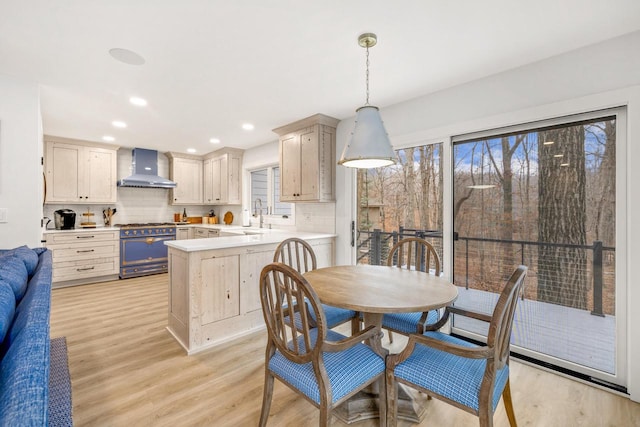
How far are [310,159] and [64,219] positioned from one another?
4.22 m

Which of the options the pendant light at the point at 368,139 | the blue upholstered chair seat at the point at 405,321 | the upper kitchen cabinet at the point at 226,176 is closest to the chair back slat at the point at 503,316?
the blue upholstered chair seat at the point at 405,321

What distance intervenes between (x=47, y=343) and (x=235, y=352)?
1.94 m

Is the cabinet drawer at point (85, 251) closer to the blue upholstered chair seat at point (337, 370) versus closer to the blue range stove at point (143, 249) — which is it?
the blue range stove at point (143, 249)

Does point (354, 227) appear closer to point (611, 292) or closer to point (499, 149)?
point (499, 149)

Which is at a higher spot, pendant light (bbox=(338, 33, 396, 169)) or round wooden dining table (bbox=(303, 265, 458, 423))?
pendant light (bbox=(338, 33, 396, 169))

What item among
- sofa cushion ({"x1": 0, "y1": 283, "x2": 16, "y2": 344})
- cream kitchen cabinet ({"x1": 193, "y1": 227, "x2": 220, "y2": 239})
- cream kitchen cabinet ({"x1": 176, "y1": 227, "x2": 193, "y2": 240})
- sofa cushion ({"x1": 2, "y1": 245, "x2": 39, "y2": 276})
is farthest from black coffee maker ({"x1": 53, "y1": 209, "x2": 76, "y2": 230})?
sofa cushion ({"x1": 0, "y1": 283, "x2": 16, "y2": 344})

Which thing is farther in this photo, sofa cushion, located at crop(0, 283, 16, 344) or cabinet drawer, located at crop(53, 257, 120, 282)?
cabinet drawer, located at crop(53, 257, 120, 282)

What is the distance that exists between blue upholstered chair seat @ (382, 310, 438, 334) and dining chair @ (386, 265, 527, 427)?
41 centimetres

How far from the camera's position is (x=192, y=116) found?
3.76m

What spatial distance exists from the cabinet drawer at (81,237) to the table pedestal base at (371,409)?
4.89 metres

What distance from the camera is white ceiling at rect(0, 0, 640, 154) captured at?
1791 mm

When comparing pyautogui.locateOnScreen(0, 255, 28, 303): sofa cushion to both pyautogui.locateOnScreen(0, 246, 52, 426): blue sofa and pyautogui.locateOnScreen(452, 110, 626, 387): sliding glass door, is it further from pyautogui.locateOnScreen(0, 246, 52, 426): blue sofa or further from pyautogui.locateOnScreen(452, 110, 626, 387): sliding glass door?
pyautogui.locateOnScreen(452, 110, 626, 387): sliding glass door

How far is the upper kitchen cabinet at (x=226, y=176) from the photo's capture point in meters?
5.68

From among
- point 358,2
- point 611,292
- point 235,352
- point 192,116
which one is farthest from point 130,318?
point 611,292
